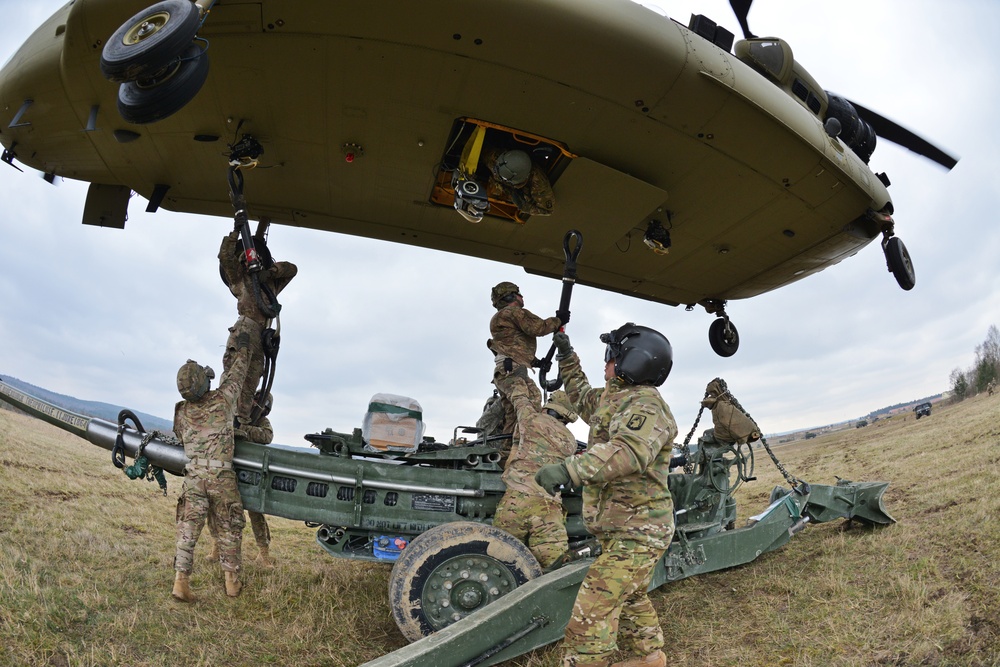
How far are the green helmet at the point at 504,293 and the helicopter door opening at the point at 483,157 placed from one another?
986mm

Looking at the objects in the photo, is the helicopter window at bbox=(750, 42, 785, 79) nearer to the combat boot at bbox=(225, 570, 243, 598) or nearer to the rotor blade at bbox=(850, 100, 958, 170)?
the rotor blade at bbox=(850, 100, 958, 170)

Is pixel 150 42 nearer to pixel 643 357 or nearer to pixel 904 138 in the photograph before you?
pixel 643 357

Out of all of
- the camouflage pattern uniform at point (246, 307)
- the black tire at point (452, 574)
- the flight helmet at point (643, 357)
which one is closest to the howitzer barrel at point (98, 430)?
the camouflage pattern uniform at point (246, 307)

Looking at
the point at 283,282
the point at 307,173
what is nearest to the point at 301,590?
the point at 283,282

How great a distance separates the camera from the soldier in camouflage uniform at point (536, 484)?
428 centimetres

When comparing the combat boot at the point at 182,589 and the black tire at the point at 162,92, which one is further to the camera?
the combat boot at the point at 182,589

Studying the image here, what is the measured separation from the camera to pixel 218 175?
5.14 m

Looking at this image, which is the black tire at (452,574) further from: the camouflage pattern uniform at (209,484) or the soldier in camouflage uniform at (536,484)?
the camouflage pattern uniform at (209,484)

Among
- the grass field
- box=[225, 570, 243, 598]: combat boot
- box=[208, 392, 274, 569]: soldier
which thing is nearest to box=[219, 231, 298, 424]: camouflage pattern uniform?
box=[208, 392, 274, 569]: soldier

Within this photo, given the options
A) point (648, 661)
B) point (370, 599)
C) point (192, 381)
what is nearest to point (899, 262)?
point (648, 661)

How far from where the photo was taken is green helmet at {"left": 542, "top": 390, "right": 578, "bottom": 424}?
188 inches

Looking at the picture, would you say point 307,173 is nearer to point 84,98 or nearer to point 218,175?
point 218,175

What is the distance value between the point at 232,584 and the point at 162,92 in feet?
11.5

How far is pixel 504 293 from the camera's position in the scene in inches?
221
